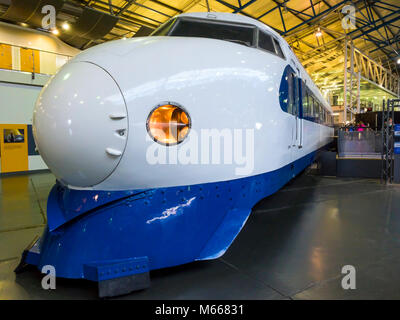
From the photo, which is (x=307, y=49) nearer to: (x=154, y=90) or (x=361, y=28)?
(x=361, y=28)

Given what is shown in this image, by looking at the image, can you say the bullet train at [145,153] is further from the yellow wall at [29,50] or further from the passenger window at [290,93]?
the yellow wall at [29,50]

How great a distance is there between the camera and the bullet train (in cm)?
199

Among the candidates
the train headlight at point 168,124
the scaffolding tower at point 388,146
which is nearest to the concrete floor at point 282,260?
the train headlight at point 168,124

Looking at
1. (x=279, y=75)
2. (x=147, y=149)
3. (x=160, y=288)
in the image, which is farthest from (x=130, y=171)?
(x=279, y=75)

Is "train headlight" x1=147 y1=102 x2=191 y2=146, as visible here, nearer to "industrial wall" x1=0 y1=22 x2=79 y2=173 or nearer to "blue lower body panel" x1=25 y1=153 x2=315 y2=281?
"blue lower body panel" x1=25 y1=153 x2=315 y2=281

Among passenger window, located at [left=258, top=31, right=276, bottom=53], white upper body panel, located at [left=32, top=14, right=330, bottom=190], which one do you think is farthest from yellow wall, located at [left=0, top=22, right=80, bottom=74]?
passenger window, located at [left=258, top=31, right=276, bottom=53]

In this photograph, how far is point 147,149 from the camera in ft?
6.88

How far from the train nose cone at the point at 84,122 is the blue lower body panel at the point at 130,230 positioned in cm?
28

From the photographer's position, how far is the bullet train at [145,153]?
1990 mm

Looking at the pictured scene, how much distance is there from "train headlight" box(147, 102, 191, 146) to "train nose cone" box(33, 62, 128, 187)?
21cm

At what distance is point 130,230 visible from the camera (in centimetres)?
212

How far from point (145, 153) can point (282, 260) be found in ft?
5.67

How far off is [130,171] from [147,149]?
0.71 ft

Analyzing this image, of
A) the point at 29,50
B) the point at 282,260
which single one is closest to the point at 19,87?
the point at 29,50
